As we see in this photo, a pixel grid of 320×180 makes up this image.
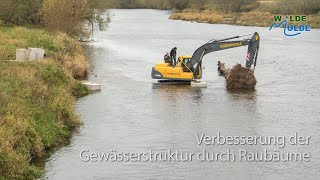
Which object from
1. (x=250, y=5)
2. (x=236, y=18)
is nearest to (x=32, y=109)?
(x=236, y=18)

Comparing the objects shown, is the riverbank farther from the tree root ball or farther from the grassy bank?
the grassy bank

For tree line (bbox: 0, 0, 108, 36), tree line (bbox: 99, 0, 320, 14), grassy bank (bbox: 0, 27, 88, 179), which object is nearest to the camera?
grassy bank (bbox: 0, 27, 88, 179)

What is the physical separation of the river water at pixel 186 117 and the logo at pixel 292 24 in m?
32.7

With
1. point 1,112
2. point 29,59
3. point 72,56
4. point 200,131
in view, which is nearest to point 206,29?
point 72,56

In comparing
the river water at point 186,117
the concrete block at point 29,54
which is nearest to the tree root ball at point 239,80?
the river water at point 186,117

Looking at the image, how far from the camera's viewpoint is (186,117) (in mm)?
28312

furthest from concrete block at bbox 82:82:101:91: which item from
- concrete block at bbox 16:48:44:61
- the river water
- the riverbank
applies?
the riverbank

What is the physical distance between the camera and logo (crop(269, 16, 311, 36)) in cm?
8509

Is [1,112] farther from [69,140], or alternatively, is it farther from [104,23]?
[104,23]

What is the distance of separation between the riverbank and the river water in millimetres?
42191

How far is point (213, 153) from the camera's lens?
22.2 m

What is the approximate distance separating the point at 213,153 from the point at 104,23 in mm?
44739

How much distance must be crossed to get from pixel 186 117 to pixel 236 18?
77156 mm

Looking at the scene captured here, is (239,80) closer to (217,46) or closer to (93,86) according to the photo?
(217,46)
